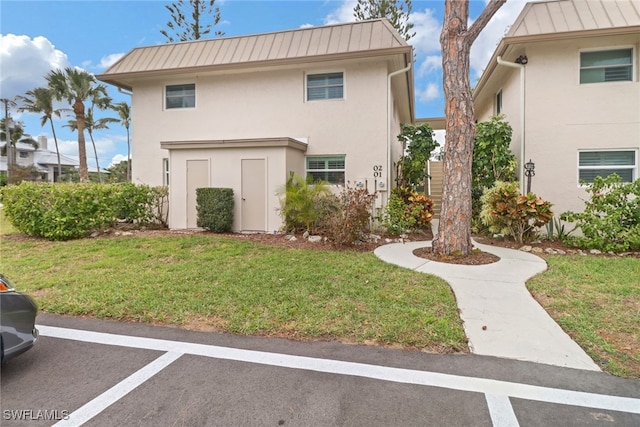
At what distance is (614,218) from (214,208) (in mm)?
9635

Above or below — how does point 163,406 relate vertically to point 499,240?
below

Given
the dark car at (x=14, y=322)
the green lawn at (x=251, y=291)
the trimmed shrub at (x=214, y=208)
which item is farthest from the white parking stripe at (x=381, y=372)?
the trimmed shrub at (x=214, y=208)

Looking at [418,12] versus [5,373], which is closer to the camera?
[5,373]

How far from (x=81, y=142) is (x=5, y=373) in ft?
76.5

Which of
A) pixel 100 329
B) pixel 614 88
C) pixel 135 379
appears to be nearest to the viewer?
pixel 135 379

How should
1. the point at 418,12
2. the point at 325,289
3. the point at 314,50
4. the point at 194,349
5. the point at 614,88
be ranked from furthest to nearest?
1. the point at 418,12
2. the point at 314,50
3. the point at 614,88
4. the point at 325,289
5. the point at 194,349

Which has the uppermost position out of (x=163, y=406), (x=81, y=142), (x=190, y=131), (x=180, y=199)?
(x=81, y=142)

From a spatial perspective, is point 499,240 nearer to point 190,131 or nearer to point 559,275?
point 559,275

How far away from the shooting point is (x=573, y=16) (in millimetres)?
9141

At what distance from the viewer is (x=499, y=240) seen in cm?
909

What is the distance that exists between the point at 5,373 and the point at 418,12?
24.7 meters

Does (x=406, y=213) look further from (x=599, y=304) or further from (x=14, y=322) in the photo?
(x=14, y=322)

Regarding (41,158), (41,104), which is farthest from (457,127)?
(41,158)

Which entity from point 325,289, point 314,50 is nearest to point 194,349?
point 325,289
